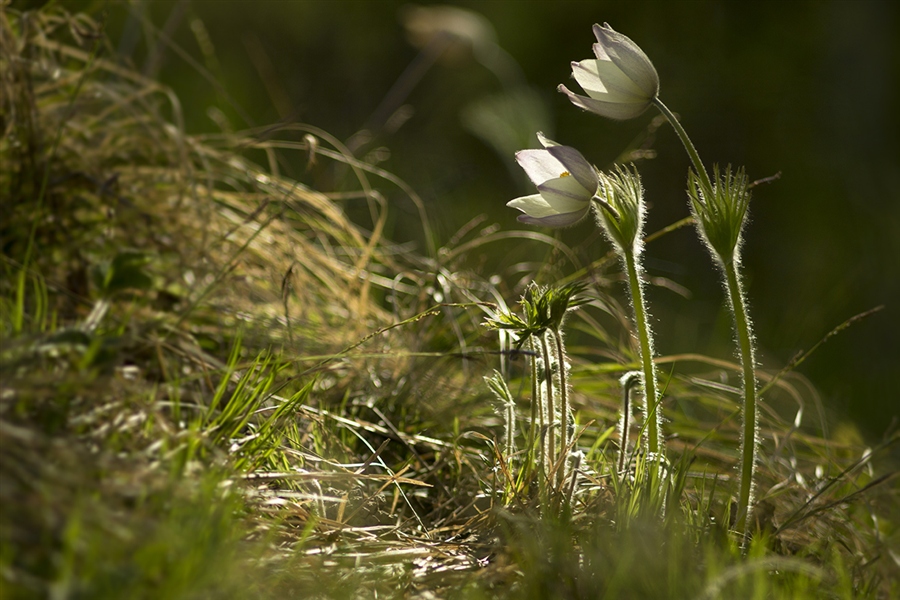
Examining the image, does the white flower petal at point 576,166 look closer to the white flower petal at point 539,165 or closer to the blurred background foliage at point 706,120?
the white flower petal at point 539,165

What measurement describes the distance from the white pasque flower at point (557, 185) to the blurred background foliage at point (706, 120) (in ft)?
6.39

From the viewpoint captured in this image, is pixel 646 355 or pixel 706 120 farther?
pixel 706 120

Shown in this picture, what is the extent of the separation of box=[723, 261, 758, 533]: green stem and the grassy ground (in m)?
0.03

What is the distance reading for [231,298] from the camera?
1480mm

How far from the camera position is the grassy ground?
27.4 inches

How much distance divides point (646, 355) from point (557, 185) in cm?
24

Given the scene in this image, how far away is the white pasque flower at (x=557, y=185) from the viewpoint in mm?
941

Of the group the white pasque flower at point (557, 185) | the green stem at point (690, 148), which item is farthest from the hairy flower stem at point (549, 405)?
the green stem at point (690, 148)

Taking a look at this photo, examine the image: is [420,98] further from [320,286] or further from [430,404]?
[430,404]

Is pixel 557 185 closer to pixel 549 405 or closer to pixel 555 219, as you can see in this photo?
pixel 555 219

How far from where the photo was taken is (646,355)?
3.20 ft

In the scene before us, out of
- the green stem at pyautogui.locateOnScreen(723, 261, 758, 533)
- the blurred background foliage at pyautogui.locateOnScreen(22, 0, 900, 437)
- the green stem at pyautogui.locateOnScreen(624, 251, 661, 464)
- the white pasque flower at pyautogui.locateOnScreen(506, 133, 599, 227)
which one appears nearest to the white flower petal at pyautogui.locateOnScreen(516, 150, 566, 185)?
the white pasque flower at pyautogui.locateOnScreen(506, 133, 599, 227)

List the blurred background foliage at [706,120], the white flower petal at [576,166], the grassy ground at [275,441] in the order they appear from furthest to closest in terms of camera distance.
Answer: the blurred background foliage at [706,120] < the white flower petal at [576,166] < the grassy ground at [275,441]

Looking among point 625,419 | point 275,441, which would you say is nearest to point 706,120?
point 625,419
